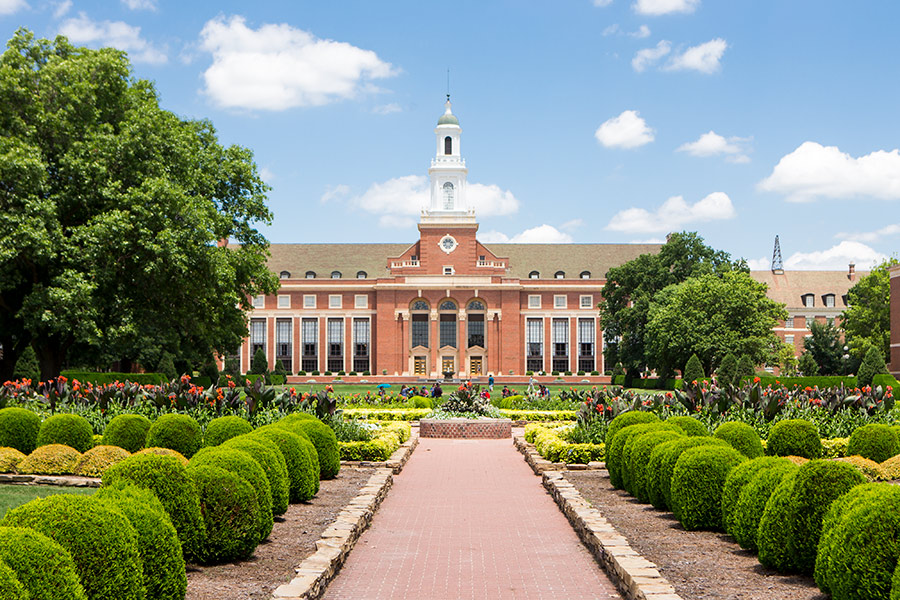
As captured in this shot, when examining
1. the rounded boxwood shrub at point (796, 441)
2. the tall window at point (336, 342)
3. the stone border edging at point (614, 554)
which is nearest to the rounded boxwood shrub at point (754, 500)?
the stone border edging at point (614, 554)

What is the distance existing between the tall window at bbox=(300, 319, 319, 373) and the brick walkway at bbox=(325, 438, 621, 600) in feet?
238

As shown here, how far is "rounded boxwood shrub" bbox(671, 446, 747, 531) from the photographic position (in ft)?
30.0

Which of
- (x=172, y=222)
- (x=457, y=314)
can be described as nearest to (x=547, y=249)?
(x=457, y=314)

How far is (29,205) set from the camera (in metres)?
26.1

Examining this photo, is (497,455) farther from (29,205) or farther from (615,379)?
(615,379)

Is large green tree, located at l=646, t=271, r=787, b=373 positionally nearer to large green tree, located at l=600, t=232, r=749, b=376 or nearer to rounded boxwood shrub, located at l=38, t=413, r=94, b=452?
large green tree, located at l=600, t=232, r=749, b=376

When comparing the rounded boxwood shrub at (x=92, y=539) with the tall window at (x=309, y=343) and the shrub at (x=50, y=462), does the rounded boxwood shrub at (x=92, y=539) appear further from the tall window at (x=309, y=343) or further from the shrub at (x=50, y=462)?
the tall window at (x=309, y=343)

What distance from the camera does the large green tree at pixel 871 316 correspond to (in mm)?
60622

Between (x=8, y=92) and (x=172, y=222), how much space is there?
638 centimetres

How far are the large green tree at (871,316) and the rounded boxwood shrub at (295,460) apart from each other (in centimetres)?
5592

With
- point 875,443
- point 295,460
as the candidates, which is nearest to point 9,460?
point 295,460

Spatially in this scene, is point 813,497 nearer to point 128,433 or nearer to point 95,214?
point 128,433

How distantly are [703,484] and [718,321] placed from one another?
149 feet

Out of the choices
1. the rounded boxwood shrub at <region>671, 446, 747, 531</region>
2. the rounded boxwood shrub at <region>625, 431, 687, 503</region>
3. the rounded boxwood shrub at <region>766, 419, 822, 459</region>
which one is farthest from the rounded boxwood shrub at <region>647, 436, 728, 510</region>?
the rounded boxwood shrub at <region>766, 419, 822, 459</region>
